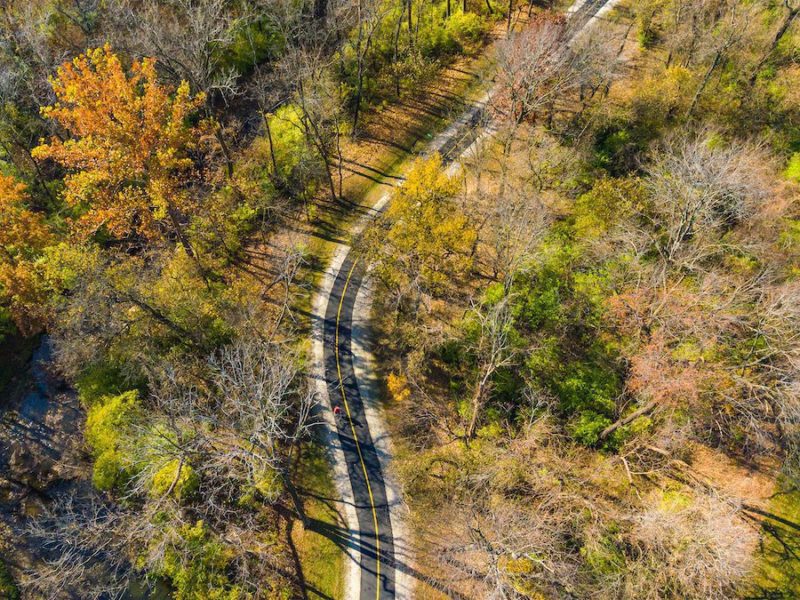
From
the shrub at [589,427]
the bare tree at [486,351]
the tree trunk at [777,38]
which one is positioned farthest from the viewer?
the tree trunk at [777,38]

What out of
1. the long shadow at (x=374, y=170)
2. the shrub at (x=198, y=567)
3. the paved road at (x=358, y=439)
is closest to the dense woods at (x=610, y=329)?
the paved road at (x=358, y=439)

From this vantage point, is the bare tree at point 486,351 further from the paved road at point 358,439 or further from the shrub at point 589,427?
the paved road at point 358,439

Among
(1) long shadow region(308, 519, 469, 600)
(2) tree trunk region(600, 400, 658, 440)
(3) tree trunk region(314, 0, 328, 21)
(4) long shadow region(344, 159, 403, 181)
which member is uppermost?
(3) tree trunk region(314, 0, 328, 21)

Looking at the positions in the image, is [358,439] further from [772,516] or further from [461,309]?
[772,516]

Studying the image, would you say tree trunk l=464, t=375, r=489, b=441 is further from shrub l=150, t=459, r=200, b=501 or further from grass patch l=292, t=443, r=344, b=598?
shrub l=150, t=459, r=200, b=501

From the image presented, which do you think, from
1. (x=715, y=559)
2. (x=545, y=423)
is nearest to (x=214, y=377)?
(x=545, y=423)

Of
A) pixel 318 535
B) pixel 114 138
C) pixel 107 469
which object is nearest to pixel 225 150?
pixel 114 138

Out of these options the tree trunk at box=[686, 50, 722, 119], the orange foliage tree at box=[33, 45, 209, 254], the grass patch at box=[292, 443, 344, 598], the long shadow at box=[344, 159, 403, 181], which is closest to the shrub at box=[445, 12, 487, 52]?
the long shadow at box=[344, 159, 403, 181]
